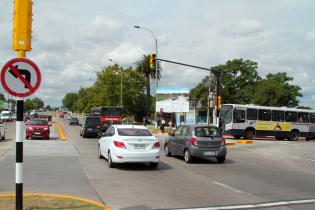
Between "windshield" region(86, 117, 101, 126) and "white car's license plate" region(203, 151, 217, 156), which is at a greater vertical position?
"windshield" region(86, 117, 101, 126)

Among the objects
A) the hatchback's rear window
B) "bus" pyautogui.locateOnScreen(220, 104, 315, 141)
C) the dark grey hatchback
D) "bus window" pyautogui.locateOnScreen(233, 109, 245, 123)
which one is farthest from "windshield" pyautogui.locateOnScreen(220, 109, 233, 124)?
the hatchback's rear window

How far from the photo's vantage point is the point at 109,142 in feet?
52.4

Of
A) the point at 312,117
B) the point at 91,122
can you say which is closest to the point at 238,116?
the point at 312,117

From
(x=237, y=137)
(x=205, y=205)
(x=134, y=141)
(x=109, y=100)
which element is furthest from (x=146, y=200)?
(x=109, y=100)

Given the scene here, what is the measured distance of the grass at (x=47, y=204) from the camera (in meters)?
8.11

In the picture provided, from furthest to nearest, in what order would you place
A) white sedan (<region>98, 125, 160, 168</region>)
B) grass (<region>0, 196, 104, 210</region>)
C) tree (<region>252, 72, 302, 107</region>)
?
tree (<region>252, 72, 302, 107</region>) < white sedan (<region>98, 125, 160, 168</region>) < grass (<region>0, 196, 104, 210</region>)

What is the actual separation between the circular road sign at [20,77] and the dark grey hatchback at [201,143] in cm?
1099

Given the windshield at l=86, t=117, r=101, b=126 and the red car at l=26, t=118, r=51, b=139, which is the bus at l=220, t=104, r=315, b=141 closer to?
the windshield at l=86, t=117, r=101, b=126

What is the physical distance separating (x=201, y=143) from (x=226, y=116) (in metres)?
20.4

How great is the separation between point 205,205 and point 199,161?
32.0 ft

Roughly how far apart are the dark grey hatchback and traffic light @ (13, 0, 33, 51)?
36.7 feet

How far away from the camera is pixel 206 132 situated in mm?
17766

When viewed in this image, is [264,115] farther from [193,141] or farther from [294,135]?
[193,141]

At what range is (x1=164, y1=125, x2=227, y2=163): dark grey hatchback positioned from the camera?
1739cm
